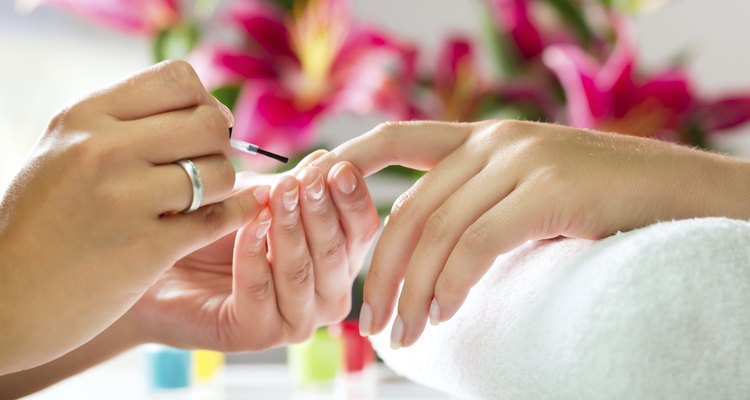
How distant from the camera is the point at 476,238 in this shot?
19.6 inches

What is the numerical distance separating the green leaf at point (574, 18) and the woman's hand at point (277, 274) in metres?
0.66

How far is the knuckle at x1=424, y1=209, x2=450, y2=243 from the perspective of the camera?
1.67 ft

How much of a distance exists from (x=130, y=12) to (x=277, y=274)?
0.65 meters

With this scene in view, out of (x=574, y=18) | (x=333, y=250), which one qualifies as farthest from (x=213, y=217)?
(x=574, y=18)

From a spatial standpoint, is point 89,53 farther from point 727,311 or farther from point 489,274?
point 727,311

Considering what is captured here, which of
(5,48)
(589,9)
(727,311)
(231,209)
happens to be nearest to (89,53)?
(5,48)

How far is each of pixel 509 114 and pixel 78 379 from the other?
27.3 inches

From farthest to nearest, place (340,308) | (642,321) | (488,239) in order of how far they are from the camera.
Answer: (340,308)
(488,239)
(642,321)

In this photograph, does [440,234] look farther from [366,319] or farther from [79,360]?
[79,360]

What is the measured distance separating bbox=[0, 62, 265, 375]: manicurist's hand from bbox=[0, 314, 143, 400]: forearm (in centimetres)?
20

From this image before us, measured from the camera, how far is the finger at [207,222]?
0.53 m

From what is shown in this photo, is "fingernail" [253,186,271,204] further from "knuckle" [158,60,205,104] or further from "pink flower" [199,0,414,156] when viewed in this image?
"pink flower" [199,0,414,156]

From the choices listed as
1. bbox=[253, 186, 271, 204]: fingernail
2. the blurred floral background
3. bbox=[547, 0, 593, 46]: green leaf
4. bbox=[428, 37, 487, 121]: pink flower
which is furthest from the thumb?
bbox=[547, 0, 593, 46]: green leaf

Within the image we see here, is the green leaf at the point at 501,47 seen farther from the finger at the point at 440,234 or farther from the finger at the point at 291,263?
the finger at the point at 440,234
